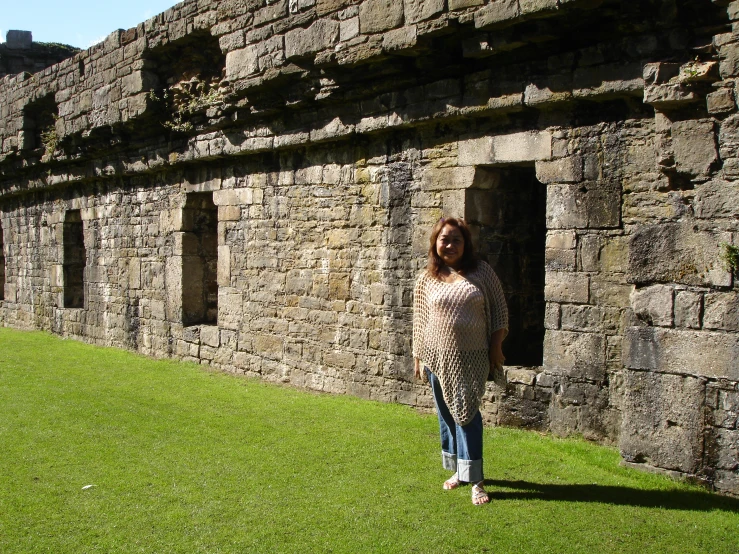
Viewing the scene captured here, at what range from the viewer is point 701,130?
16.0 feet

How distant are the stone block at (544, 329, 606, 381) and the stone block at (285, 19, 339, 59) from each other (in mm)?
3568

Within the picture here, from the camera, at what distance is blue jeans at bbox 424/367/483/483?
450 cm

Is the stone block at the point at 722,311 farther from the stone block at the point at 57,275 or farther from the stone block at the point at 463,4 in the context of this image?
the stone block at the point at 57,275

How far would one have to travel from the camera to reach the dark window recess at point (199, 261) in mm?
10539

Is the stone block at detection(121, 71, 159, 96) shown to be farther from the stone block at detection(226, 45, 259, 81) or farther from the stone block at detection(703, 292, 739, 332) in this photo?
the stone block at detection(703, 292, 739, 332)

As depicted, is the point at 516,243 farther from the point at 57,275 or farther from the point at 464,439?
the point at 57,275

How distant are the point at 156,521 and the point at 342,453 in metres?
1.70

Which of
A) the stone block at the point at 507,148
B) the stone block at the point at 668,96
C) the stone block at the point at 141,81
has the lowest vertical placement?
the stone block at the point at 507,148

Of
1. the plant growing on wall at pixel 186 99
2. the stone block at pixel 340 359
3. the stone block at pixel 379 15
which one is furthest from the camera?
the plant growing on wall at pixel 186 99

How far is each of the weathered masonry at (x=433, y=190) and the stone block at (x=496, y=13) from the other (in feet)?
0.05

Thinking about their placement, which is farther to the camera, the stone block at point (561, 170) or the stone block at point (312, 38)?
the stone block at point (312, 38)

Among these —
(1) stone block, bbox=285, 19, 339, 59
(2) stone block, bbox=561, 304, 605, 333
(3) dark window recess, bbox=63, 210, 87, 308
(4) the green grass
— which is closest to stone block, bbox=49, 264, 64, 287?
(3) dark window recess, bbox=63, 210, 87, 308

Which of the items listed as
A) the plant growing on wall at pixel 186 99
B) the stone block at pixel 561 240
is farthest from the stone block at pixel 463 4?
the plant growing on wall at pixel 186 99

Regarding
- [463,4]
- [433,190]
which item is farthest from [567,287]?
[463,4]
